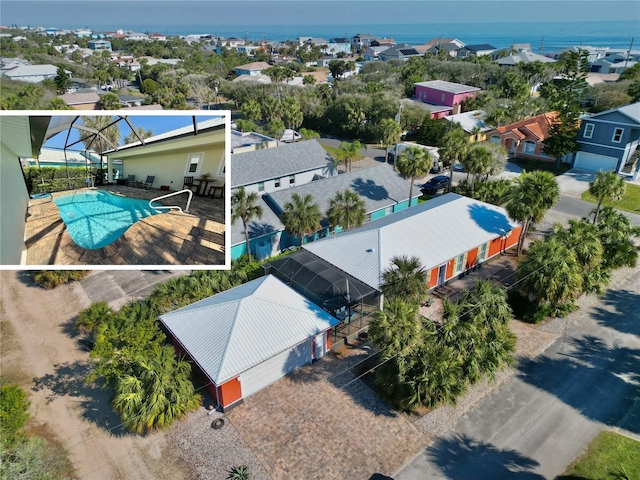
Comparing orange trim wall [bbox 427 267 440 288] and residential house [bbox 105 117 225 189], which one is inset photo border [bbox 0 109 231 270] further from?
orange trim wall [bbox 427 267 440 288]

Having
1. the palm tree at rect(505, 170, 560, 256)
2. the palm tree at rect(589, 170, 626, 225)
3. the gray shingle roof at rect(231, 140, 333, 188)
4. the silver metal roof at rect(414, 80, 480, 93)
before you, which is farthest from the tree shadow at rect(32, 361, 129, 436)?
the silver metal roof at rect(414, 80, 480, 93)

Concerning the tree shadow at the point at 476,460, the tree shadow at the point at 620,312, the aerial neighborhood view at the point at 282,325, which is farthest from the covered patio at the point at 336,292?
the tree shadow at the point at 620,312

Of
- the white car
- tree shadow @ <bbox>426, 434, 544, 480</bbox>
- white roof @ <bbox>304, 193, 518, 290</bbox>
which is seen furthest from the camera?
the white car

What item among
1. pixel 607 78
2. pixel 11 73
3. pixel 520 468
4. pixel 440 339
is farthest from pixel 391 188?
pixel 11 73

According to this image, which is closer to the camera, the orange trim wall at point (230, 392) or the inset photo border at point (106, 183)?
the inset photo border at point (106, 183)

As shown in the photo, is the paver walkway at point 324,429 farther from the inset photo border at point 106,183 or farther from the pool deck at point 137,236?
the inset photo border at point 106,183

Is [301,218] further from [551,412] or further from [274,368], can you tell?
[551,412]

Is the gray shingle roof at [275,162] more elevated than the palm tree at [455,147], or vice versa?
the palm tree at [455,147]
